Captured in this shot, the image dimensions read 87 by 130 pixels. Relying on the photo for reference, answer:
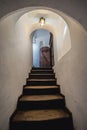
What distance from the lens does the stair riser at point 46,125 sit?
1.66 meters

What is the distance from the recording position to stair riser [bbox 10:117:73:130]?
166 cm

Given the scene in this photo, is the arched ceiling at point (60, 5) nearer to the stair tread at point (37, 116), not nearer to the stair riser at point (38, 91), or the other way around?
the stair tread at point (37, 116)

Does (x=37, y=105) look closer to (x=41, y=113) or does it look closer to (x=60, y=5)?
(x=41, y=113)

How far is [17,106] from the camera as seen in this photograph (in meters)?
2.15

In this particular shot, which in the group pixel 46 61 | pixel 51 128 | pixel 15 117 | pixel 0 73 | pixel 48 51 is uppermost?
pixel 48 51

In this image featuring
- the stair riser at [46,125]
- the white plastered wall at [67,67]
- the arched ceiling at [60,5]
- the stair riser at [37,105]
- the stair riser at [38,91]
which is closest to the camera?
the arched ceiling at [60,5]

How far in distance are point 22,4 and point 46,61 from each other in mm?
5474

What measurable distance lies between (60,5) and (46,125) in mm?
1671

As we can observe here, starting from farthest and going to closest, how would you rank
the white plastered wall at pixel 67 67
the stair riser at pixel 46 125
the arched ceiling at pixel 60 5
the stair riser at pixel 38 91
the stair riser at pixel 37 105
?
the stair riser at pixel 38 91 → the stair riser at pixel 37 105 → the stair riser at pixel 46 125 → the white plastered wall at pixel 67 67 → the arched ceiling at pixel 60 5

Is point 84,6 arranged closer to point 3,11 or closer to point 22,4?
point 22,4

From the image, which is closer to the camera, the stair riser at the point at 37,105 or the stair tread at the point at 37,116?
the stair tread at the point at 37,116

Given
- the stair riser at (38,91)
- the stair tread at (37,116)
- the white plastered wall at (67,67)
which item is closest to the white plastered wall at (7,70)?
the white plastered wall at (67,67)

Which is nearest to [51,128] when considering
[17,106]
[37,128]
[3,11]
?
[37,128]

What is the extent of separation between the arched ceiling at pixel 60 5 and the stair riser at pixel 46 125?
1449 millimetres
